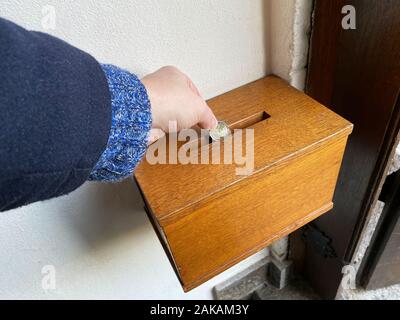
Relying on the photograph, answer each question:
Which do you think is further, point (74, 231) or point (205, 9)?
point (74, 231)

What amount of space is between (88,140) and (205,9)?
0.29 m

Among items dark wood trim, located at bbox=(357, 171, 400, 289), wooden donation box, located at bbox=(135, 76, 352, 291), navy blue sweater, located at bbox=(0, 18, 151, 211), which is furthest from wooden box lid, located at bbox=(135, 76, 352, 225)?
dark wood trim, located at bbox=(357, 171, 400, 289)

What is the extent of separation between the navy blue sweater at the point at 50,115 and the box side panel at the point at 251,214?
14 centimetres

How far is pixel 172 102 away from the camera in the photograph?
37 centimetres

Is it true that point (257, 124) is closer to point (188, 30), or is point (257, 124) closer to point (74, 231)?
point (188, 30)

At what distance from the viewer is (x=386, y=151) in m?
0.50

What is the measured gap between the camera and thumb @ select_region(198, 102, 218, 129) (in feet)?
1.33

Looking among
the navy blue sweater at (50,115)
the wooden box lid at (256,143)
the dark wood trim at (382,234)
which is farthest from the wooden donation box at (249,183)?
the dark wood trim at (382,234)

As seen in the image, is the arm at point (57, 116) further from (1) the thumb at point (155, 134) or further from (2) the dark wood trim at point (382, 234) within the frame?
(2) the dark wood trim at point (382, 234)

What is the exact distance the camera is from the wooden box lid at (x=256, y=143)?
1.24 feet

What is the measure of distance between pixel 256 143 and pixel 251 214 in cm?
11

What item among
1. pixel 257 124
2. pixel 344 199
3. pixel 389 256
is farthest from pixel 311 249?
pixel 257 124

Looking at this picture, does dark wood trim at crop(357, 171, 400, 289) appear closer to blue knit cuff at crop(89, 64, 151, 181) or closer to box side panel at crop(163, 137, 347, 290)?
box side panel at crop(163, 137, 347, 290)
